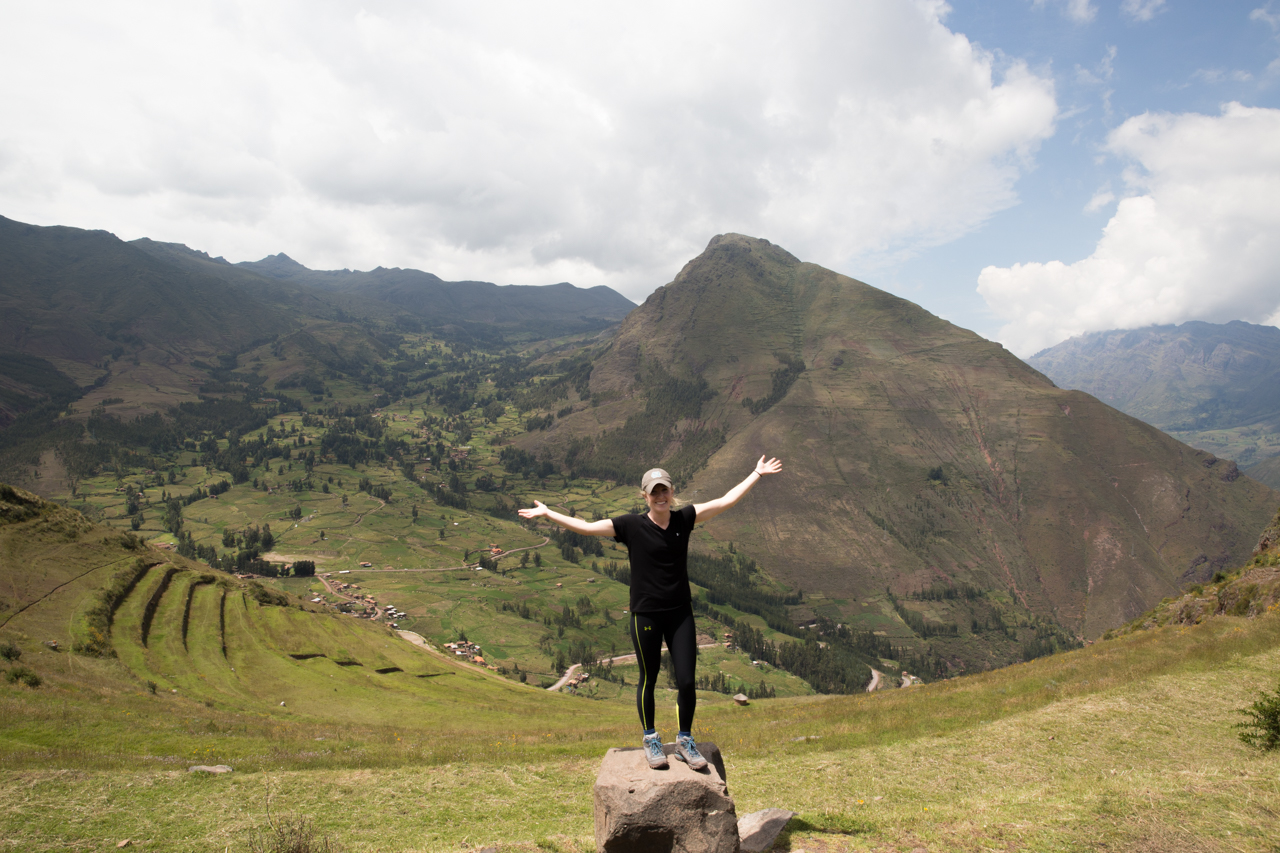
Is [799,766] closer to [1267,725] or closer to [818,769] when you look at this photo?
[818,769]

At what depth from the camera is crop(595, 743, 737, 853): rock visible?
27.5 feet

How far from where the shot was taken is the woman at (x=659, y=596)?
28.3 feet

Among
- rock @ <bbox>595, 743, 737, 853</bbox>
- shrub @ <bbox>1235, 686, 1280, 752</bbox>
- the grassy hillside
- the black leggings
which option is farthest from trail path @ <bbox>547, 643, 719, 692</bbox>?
the black leggings

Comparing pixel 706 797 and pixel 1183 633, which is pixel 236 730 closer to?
pixel 706 797

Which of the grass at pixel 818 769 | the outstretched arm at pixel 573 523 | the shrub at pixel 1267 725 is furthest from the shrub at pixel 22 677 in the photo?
the shrub at pixel 1267 725

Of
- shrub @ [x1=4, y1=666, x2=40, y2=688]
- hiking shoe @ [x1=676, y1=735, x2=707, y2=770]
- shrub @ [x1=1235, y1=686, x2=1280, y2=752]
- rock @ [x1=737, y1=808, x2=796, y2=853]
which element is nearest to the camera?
hiking shoe @ [x1=676, y1=735, x2=707, y2=770]

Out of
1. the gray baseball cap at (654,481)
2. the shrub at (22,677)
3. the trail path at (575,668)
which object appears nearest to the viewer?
the gray baseball cap at (654,481)

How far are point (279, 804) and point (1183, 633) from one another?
35616mm

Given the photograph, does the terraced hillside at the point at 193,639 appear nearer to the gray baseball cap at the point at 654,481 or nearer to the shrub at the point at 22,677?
the shrub at the point at 22,677

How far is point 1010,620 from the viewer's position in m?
200

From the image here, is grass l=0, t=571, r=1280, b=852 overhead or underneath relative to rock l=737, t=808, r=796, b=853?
underneath

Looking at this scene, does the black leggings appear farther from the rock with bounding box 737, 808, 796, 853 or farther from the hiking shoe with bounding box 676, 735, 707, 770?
the rock with bounding box 737, 808, 796, 853

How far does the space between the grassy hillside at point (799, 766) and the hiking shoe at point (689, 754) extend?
237 centimetres

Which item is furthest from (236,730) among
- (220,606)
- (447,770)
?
(220,606)
